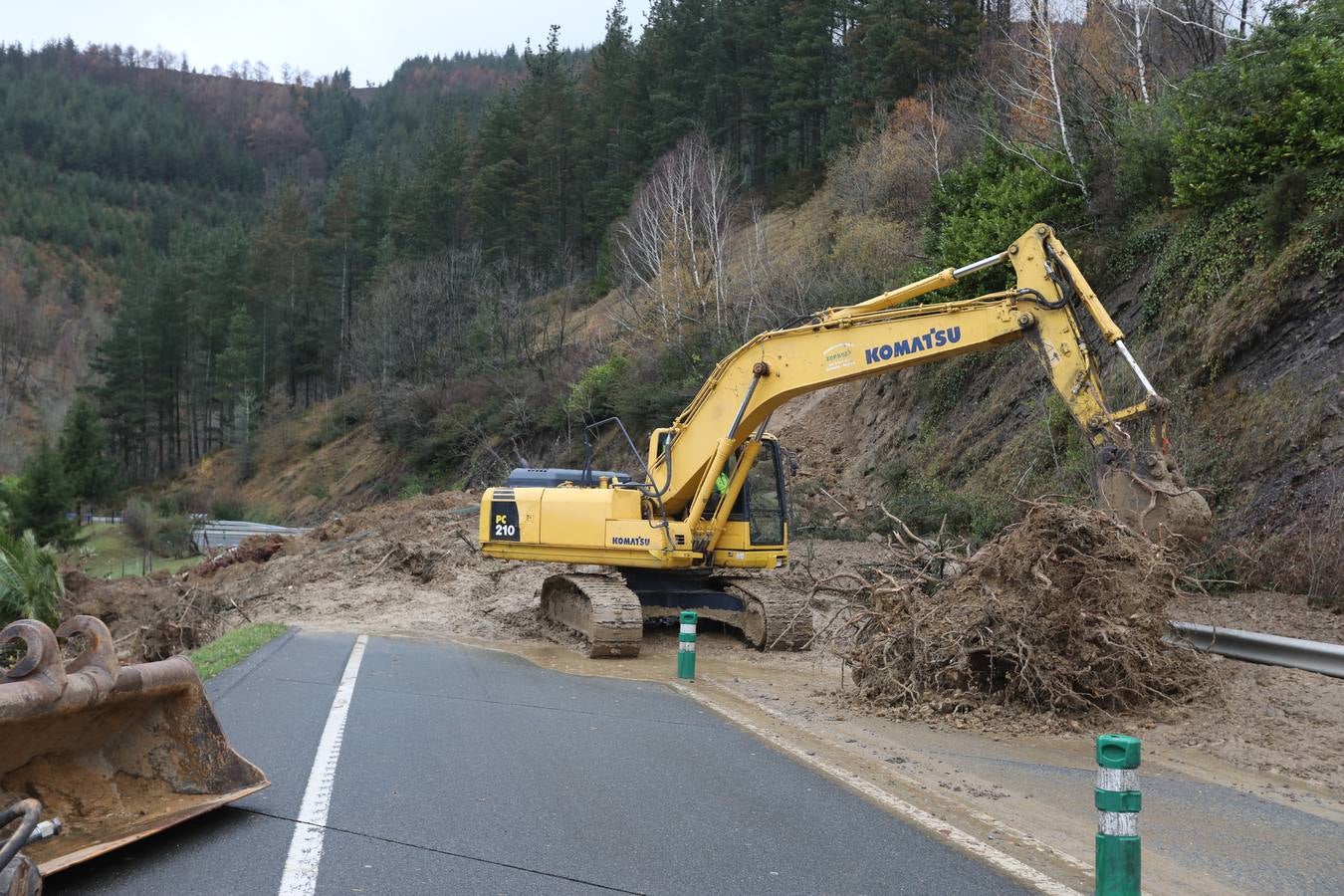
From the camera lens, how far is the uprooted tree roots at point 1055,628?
29.4 ft

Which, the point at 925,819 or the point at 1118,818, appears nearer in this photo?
the point at 1118,818

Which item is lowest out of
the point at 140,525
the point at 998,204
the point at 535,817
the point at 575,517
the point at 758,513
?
the point at 140,525

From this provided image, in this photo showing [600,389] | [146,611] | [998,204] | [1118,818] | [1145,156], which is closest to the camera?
[1118,818]

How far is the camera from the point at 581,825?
6035 millimetres

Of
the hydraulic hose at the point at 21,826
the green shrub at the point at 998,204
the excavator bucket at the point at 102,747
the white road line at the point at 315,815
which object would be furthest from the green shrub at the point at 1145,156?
the hydraulic hose at the point at 21,826

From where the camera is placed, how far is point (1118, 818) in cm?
425

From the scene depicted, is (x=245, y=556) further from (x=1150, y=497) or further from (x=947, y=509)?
(x=1150, y=497)

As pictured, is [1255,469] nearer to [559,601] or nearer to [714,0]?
[559,601]

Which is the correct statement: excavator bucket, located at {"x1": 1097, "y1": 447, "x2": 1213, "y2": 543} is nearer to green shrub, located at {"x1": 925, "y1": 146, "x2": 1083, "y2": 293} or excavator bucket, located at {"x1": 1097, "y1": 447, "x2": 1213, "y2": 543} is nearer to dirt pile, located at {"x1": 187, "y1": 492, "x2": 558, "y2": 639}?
dirt pile, located at {"x1": 187, "y1": 492, "x2": 558, "y2": 639}

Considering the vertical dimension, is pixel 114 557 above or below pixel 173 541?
below

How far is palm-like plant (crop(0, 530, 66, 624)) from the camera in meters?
21.5

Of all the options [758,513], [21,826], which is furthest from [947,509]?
[21,826]

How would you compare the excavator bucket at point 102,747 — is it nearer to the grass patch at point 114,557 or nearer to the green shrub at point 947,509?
the green shrub at point 947,509

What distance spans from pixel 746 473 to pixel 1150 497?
234 inches
